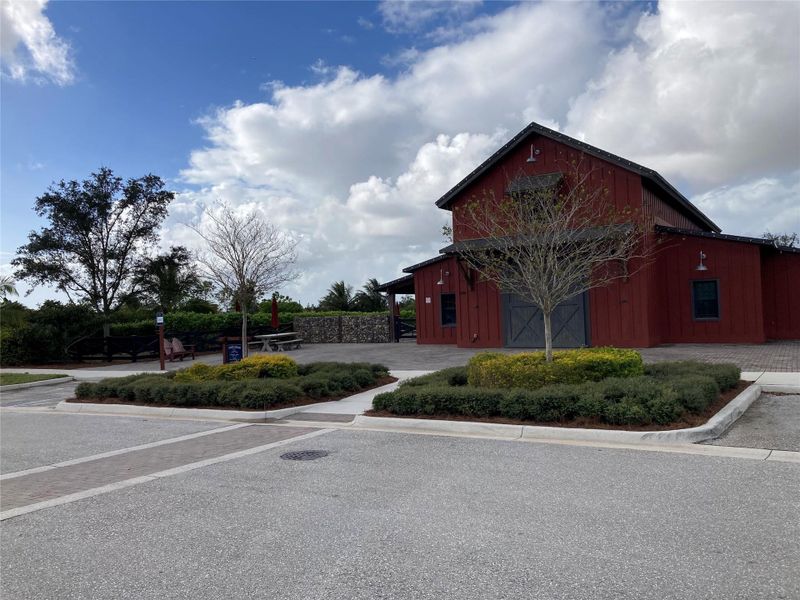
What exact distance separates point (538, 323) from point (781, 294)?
26.4 ft

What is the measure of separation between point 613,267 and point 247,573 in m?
16.5

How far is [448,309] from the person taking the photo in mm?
24234

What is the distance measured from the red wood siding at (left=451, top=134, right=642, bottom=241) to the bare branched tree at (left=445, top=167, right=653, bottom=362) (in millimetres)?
223

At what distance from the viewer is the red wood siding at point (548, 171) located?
18344 mm

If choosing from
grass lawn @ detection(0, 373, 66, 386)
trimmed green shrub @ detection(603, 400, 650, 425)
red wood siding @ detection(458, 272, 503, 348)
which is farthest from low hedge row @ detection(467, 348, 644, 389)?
grass lawn @ detection(0, 373, 66, 386)

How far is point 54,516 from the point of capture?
5539 mm

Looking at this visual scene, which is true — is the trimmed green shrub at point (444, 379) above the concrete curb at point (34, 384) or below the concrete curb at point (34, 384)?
above

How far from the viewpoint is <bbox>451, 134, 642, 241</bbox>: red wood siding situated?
1834 centimetres

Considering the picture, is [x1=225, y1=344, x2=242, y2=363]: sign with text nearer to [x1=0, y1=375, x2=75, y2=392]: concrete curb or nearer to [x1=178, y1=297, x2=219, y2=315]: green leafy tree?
[x1=0, y1=375, x2=75, y2=392]: concrete curb

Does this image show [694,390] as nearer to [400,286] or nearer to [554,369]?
[554,369]

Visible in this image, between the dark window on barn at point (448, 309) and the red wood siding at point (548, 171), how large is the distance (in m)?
3.74

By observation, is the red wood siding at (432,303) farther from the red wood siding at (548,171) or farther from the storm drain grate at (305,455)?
the storm drain grate at (305,455)

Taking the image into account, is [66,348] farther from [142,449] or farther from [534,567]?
[534,567]

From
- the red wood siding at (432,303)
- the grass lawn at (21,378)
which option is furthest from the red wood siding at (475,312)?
the grass lawn at (21,378)
